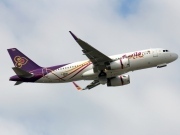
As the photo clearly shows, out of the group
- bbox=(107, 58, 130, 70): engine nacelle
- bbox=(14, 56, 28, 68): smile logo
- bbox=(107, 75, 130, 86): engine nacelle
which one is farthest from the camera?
bbox=(107, 75, 130, 86): engine nacelle

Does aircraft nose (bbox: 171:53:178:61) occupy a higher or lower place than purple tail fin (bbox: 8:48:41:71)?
lower

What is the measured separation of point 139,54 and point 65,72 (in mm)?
12844

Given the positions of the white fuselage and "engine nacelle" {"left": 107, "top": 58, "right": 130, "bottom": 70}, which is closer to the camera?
"engine nacelle" {"left": 107, "top": 58, "right": 130, "bottom": 70}

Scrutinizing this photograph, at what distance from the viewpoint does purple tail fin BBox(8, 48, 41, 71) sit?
94.6m

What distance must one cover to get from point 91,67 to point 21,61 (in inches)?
498

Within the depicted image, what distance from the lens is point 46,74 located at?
303 feet

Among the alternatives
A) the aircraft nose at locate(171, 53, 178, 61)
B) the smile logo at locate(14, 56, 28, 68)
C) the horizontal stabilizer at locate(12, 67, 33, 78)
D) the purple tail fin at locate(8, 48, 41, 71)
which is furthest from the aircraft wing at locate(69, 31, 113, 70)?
the smile logo at locate(14, 56, 28, 68)

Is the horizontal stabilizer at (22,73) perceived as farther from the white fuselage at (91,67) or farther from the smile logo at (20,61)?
the smile logo at (20,61)

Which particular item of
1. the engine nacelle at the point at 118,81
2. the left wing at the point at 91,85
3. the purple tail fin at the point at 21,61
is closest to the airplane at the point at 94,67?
the purple tail fin at the point at 21,61

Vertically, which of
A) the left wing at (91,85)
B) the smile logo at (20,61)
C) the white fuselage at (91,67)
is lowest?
the left wing at (91,85)

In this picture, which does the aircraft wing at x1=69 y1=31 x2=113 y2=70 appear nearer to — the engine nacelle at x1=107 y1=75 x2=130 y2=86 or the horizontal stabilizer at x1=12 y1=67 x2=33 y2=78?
the engine nacelle at x1=107 y1=75 x2=130 y2=86

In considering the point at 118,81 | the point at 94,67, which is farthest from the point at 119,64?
the point at 118,81

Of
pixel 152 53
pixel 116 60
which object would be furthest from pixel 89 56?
pixel 152 53

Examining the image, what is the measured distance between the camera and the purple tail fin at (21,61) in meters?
94.6
